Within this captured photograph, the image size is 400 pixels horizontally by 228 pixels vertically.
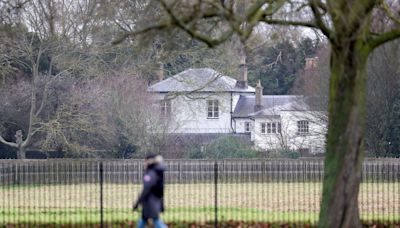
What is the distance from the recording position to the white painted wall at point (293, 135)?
5881cm

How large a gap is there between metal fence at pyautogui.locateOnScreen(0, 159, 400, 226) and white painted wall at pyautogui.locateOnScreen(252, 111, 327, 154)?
78.2 ft

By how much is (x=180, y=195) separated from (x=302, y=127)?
36772 millimetres

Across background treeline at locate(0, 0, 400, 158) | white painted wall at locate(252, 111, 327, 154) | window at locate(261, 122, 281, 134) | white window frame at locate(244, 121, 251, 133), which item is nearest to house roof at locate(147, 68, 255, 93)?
background treeline at locate(0, 0, 400, 158)

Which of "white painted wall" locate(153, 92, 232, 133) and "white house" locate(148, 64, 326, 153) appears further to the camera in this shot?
"white painted wall" locate(153, 92, 232, 133)

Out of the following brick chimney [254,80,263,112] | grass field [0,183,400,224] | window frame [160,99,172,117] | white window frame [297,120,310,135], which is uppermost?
brick chimney [254,80,263,112]

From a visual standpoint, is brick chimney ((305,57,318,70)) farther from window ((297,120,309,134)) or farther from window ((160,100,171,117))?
window ((160,100,171,117))

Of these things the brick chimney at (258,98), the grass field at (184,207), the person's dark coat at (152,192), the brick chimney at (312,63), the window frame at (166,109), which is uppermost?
the brick chimney at (312,63)

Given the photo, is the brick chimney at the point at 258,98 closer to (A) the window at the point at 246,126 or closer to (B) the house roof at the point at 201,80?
(A) the window at the point at 246,126

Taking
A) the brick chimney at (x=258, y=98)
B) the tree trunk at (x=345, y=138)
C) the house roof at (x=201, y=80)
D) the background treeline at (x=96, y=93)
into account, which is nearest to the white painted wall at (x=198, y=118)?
the house roof at (x=201, y=80)

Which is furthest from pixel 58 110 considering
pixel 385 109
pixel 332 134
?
pixel 332 134

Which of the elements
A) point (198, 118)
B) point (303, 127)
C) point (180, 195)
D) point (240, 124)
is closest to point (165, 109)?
point (198, 118)

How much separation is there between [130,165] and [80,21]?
584 inches

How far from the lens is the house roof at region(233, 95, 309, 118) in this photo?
229 ft

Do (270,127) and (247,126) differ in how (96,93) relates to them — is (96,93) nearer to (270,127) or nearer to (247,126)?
(270,127)
